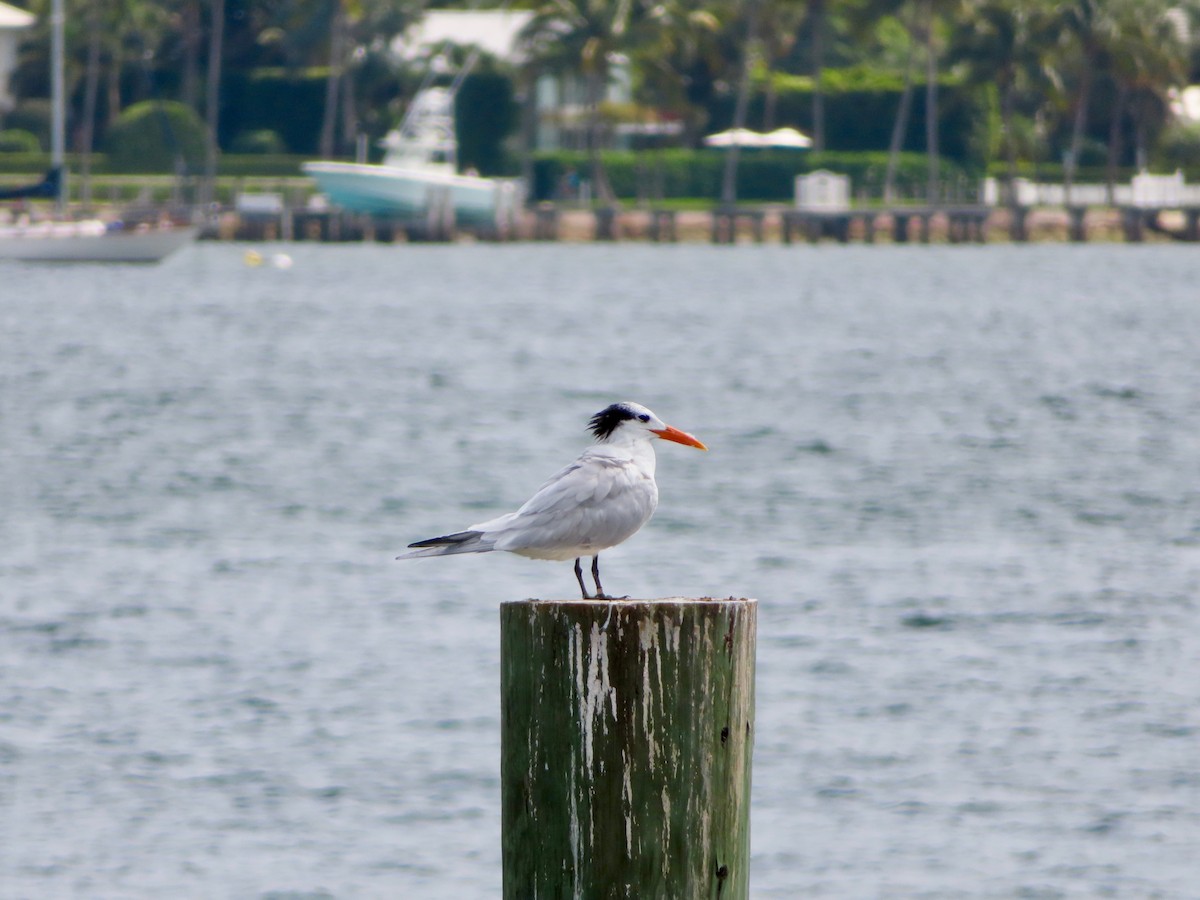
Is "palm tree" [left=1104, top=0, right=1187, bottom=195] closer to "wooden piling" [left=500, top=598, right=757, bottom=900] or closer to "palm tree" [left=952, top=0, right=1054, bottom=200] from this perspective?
"palm tree" [left=952, top=0, right=1054, bottom=200]

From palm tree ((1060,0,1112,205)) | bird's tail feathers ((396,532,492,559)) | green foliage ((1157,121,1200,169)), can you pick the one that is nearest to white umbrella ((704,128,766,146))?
palm tree ((1060,0,1112,205))

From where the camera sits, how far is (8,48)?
9812 cm

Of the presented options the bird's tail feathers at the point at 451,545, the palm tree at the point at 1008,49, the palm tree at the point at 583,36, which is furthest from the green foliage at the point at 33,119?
the bird's tail feathers at the point at 451,545

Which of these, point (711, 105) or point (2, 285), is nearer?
point (2, 285)

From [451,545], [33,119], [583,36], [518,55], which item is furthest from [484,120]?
[451,545]

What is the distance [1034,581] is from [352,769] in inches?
390

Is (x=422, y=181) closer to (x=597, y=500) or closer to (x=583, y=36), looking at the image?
(x=583, y=36)

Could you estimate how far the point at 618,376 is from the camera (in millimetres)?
50531

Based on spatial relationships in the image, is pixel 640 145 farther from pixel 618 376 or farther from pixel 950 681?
pixel 950 681

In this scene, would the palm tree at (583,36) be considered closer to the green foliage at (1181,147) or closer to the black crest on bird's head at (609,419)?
the green foliage at (1181,147)

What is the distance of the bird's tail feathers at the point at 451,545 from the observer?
6.04 meters

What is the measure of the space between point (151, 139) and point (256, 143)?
238 inches

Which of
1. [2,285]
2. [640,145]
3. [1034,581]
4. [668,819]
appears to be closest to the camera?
[668,819]

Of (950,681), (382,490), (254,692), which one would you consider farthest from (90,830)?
(382,490)
